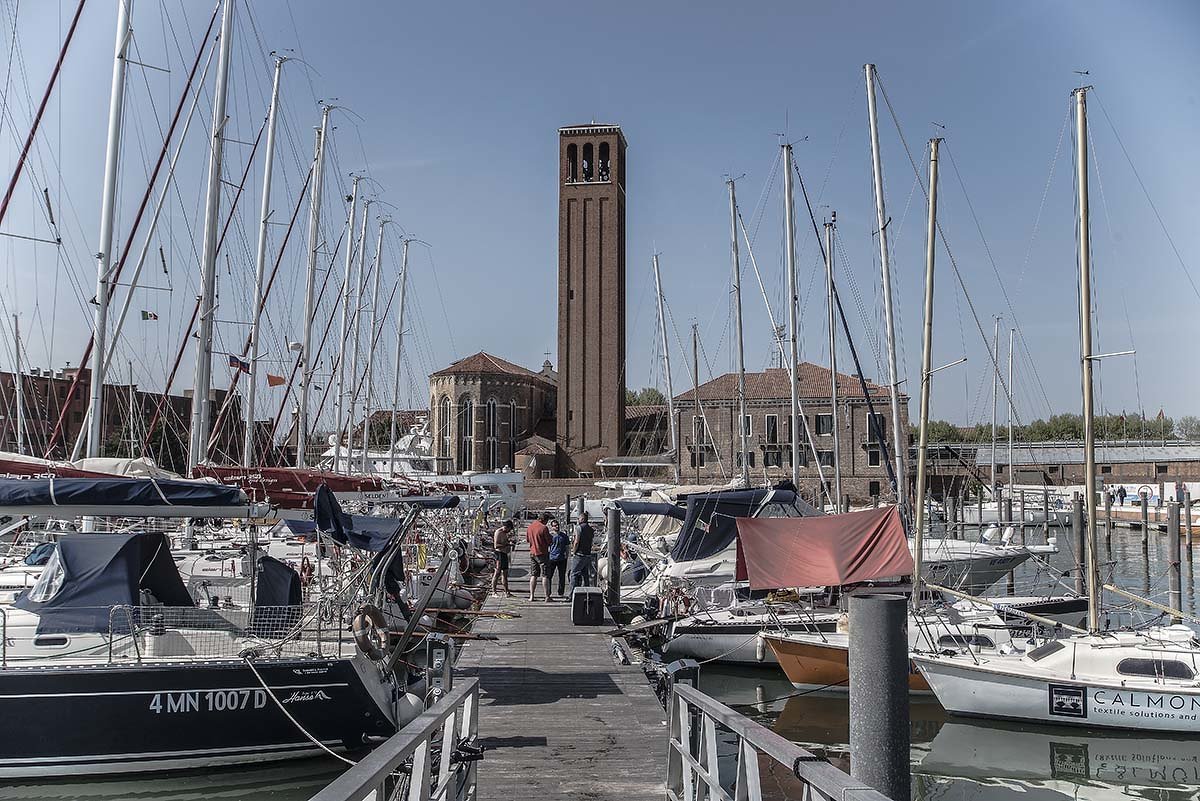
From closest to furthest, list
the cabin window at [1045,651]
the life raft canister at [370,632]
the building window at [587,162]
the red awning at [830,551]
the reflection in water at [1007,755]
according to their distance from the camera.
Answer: the life raft canister at [370,632] → the reflection in water at [1007,755] → the cabin window at [1045,651] → the red awning at [830,551] → the building window at [587,162]

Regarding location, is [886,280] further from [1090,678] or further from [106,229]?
[106,229]

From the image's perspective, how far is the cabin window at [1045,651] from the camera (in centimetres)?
1609

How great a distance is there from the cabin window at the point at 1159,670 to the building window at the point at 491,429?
75.4 m

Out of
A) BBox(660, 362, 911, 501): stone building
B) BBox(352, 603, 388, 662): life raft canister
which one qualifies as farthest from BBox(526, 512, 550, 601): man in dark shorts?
BBox(660, 362, 911, 501): stone building

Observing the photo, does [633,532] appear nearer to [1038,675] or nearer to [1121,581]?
[1121,581]

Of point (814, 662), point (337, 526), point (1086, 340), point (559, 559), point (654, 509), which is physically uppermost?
point (1086, 340)

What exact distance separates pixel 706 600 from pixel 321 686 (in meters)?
10.7

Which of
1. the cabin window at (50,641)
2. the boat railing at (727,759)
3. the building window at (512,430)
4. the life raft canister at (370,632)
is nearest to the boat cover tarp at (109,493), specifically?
the cabin window at (50,641)

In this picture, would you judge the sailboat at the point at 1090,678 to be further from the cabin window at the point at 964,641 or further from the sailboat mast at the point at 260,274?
the sailboat mast at the point at 260,274

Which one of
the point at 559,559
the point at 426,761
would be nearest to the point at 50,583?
the point at 426,761

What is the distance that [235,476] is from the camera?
786 inches

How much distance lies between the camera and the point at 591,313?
84938 millimetres

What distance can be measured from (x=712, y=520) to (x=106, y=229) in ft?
45.6

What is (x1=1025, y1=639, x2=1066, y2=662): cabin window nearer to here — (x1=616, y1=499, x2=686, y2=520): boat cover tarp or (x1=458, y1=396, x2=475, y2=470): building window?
(x1=616, y1=499, x2=686, y2=520): boat cover tarp
